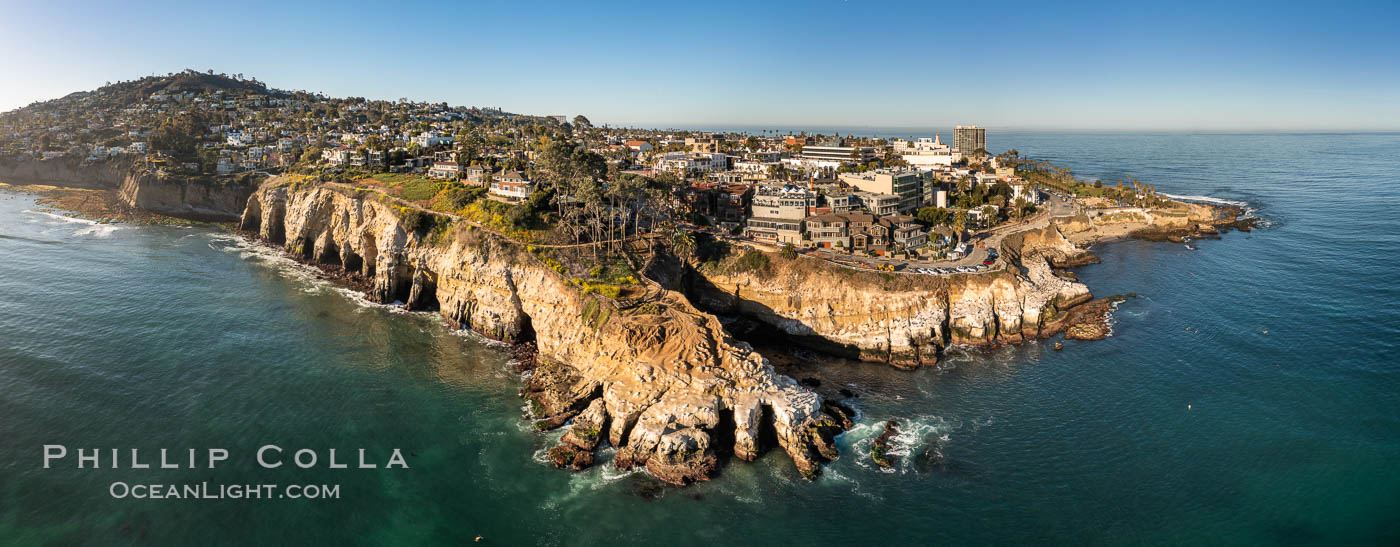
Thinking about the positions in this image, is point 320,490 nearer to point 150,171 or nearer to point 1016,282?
point 1016,282

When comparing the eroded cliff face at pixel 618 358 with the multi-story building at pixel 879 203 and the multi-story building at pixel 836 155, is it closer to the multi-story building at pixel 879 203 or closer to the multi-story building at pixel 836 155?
the multi-story building at pixel 879 203

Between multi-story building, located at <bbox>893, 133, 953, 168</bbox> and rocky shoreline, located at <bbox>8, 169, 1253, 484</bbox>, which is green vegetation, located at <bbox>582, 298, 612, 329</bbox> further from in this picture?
multi-story building, located at <bbox>893, 133, 953, 168</bbox>

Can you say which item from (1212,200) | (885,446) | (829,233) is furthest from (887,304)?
(1212,200)

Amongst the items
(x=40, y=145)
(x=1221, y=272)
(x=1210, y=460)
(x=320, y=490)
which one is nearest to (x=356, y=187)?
(x=320, y=490)

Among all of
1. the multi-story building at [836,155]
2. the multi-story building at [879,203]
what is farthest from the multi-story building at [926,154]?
the multi-story building at [879,203]

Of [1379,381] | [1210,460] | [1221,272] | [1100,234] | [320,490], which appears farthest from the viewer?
[1100,234]

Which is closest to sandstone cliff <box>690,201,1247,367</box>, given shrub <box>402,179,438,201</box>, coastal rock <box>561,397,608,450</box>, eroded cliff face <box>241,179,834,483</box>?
eroded cliff face <box>241,179,834,483</box>

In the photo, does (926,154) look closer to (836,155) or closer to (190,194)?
(836,155)
